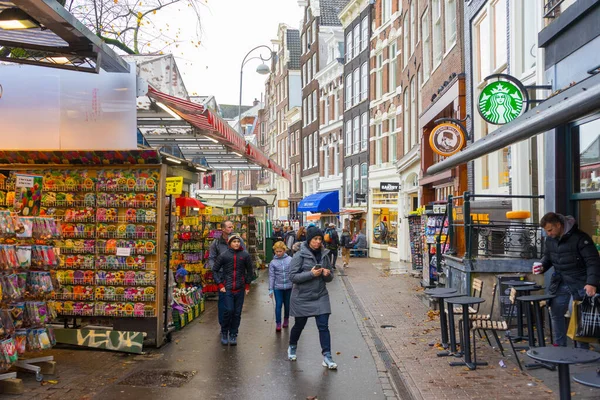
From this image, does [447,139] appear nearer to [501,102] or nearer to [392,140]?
[501,102]

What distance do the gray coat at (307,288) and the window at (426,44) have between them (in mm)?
15088

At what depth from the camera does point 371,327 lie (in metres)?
11.2

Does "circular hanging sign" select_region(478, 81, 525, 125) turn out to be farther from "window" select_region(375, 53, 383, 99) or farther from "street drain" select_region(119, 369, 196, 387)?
"window" select_region(375, 53, 383, 99)

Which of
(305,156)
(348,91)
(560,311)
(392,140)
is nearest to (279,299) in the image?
(560,311)

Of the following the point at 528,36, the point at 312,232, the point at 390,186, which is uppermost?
the point at 528,36

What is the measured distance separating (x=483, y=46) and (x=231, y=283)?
921 cm

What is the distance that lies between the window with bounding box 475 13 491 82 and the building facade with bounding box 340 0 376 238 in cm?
1855

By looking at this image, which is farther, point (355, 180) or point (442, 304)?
point (355, 180)

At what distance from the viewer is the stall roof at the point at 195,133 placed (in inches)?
373

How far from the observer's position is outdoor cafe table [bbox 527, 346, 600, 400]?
438 cm

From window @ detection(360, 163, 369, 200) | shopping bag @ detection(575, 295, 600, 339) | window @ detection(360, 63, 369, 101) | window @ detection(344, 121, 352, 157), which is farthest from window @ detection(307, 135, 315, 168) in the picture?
shopping bag @ detection(575, 295, 600, 339)

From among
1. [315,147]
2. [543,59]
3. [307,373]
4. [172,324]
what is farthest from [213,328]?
[315,147]

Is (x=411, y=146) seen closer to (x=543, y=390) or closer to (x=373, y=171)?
(x=373, y=171)

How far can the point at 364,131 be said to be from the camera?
117ft
